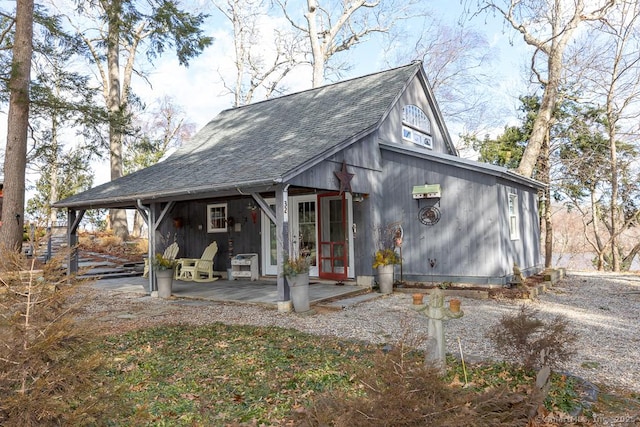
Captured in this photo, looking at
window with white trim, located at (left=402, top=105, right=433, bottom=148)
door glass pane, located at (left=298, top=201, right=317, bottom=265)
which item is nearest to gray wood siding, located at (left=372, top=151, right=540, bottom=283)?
door glass pane, located at (left=298, top=201, right=317, bottom=265)

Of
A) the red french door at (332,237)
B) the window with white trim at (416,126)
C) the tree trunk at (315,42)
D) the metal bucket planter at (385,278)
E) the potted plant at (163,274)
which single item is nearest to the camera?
the potted plant at (163,274)

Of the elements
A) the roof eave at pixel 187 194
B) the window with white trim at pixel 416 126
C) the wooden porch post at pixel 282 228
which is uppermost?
the window with white trim at pixel 416 126

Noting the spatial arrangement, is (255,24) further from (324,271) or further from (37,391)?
(37,391)

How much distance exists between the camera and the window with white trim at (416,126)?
37.3ft

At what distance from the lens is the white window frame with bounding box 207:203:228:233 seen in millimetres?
11648

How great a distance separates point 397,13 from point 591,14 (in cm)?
990

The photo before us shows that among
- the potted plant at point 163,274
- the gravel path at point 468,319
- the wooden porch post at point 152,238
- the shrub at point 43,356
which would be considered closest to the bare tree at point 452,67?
the gravel path at point 468,319

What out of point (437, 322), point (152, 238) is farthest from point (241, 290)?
point (437, 322)

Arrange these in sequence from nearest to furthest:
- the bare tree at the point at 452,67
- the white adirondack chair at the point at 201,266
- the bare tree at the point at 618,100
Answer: the white adirondack chair at the point at 201,266, the bare tree at the point at 618,100, the bare tree at the point at 452,67

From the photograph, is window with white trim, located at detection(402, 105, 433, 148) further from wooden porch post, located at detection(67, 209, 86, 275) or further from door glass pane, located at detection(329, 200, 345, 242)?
wooden porch post, located at detection(67, 209, 86, 275)

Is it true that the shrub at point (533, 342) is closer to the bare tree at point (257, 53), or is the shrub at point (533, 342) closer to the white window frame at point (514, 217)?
the white window frame at point (514, 217)

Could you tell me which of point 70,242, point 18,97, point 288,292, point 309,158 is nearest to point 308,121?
point 309,158

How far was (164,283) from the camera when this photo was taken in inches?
340

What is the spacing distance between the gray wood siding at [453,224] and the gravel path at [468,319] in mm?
982
